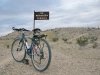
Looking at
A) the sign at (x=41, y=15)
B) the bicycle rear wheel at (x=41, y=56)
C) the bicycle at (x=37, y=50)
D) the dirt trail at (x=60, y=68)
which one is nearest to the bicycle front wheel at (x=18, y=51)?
the bicycle at (x=37, y=50)

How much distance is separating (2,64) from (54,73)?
164 cm

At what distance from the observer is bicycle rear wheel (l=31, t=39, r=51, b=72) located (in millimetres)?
9659

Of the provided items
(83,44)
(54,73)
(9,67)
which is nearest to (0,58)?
(9,67)

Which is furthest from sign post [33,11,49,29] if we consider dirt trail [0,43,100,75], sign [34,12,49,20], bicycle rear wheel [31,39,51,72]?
bicycle rear wheel [31,39,51,72]

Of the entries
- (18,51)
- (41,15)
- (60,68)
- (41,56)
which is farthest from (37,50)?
(41,15)

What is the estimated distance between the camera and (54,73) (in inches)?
388

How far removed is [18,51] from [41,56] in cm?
170

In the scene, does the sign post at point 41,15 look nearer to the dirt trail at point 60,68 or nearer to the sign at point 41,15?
the sign at point 41,15

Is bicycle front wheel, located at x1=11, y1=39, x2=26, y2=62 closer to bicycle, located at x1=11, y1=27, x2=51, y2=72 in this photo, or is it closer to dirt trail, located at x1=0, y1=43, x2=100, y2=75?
bicycle, located at x1=11, y1=27, x2=51, y2=72

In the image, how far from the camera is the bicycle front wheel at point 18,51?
10992mm

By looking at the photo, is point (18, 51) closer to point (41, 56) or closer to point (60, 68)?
point (60, 68)

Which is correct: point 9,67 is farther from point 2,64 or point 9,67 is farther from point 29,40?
point 29,40

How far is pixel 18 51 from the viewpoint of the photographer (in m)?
11.3

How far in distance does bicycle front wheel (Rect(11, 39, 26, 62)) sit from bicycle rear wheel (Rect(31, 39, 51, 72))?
0.82 m
